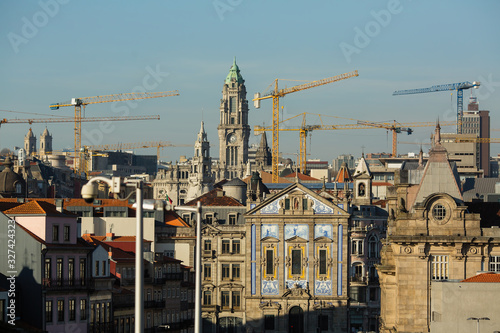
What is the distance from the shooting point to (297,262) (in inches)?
5492

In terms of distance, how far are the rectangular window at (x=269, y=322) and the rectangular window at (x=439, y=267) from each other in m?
49.3

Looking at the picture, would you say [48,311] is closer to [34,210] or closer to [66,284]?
[66,284]

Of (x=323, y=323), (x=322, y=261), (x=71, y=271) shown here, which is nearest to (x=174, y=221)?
(x=322, y=261)

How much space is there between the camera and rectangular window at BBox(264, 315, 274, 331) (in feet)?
454

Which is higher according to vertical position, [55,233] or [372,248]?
[55,233]

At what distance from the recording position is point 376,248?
481 feet

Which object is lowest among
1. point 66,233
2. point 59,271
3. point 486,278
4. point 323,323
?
point 323,323

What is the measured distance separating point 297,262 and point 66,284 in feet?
194

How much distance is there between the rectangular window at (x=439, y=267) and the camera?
9031 centimetres

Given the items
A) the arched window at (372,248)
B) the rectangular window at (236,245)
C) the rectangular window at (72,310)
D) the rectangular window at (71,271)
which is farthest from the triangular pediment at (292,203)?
the rectangular window at (72,310)

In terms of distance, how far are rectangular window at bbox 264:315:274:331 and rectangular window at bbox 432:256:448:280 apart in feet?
162

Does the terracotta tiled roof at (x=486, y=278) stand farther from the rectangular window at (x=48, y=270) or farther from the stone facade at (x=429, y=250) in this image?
the rectangular window at (x=48, y=270)

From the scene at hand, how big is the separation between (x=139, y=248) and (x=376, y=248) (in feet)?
346

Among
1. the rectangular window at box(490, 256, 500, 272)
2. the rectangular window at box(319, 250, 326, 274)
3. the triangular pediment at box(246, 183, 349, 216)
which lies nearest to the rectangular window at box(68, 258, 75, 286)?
the rectangular window at box(490, 256, 500, 272)
